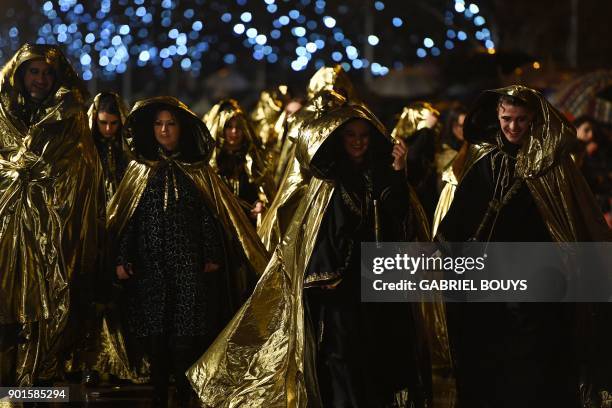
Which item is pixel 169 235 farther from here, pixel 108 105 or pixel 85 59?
pixel 85 59

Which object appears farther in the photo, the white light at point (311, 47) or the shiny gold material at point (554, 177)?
the white light at point (311, 47)

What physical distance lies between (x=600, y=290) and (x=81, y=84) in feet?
13.6

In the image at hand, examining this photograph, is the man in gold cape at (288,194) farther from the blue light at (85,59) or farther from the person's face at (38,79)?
the blue light at (85,59)

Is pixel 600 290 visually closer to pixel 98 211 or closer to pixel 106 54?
pixel 98 211

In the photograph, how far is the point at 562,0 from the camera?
83.9 ft

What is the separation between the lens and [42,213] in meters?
9.52

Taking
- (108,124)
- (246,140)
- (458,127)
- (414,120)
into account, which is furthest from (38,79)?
(458,127)

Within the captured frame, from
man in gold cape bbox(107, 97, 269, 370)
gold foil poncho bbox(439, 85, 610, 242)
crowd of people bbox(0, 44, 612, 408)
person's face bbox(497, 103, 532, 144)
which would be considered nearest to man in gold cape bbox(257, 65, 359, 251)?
crowd of people bbox(0, 44, 612, 408)

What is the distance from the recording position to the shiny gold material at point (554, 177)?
8.46m

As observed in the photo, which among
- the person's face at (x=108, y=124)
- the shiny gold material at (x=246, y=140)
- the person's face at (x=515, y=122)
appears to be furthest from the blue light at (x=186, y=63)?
the person's face at (x=515, y=122)

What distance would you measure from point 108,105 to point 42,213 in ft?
6.77

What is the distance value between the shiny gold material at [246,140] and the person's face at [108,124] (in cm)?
133

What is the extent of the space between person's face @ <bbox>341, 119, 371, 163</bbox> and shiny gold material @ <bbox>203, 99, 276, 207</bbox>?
3704 mm

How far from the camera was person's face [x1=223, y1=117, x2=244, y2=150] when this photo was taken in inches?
498
